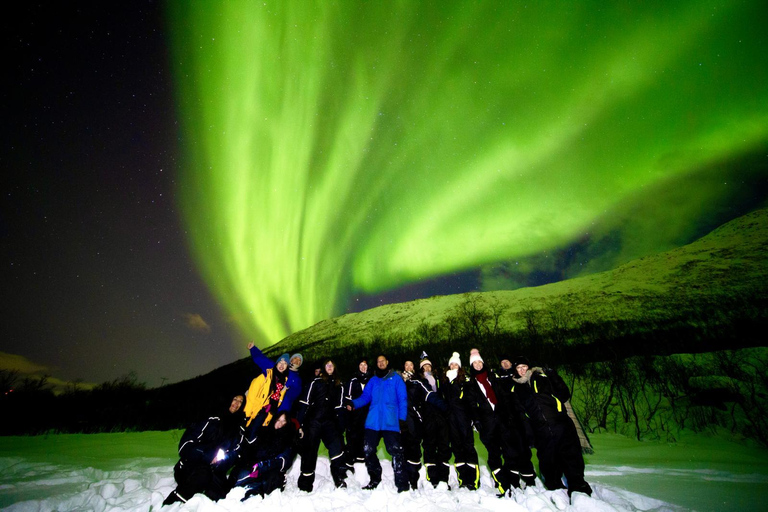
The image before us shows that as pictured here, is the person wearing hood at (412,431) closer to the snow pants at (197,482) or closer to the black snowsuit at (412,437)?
the black snowsuit at (412,437)

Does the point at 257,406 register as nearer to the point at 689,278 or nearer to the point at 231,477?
the point at 231,477

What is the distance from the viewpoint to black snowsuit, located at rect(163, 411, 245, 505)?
154 inches

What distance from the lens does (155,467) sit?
529cm

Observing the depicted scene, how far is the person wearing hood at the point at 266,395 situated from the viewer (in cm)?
503

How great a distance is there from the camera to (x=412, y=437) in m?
4.98

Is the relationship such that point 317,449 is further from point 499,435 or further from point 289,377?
point 499,435

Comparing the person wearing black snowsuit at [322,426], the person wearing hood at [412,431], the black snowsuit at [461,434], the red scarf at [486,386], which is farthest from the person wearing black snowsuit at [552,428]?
the person wearing black snowsuit at [322,426]

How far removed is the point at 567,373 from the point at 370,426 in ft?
51.8

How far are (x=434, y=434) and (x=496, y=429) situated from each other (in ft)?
3.38

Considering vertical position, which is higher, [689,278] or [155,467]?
[689,278]

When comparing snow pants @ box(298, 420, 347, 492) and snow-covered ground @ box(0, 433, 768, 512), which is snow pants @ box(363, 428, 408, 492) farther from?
snow pants @ box(298, 420, 347, 492)

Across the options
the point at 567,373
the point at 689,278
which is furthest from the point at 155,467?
the point at 689,278

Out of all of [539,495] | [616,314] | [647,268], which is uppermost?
[647,268]

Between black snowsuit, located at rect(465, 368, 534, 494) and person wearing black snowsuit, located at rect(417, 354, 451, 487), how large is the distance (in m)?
0.53
